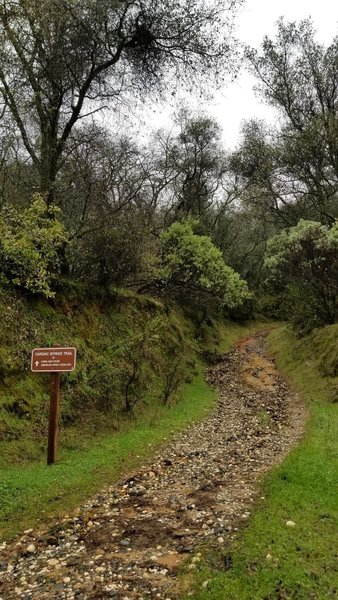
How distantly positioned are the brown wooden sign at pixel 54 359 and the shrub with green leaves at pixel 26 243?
3484 mm

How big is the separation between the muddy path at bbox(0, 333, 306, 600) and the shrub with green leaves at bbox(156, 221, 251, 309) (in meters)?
12.2

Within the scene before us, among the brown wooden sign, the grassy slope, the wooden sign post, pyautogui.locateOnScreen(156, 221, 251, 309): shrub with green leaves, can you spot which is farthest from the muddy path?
pyautogui.locateOnScreen(156, 221, 251, 309): shrub with green leaves

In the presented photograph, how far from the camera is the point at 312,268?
68.9 ft

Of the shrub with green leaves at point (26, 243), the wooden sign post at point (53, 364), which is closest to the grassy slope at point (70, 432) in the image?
the wooden sign post at point (53, 364)

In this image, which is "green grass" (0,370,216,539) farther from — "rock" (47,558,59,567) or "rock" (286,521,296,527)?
"rock" (286,521,296,527)

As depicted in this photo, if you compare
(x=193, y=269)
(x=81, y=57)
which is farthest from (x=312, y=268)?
(x=81, y=57)

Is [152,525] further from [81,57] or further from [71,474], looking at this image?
[81,57]

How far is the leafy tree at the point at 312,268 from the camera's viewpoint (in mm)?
20688

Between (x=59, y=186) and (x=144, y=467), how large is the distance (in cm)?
1085

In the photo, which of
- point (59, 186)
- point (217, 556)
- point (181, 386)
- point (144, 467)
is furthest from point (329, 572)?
point (59, 186)

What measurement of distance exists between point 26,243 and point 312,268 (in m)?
14.2

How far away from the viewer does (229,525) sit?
22.1 ft

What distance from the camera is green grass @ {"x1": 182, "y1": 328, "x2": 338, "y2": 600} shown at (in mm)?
5113

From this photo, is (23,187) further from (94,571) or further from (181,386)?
(94,571)
